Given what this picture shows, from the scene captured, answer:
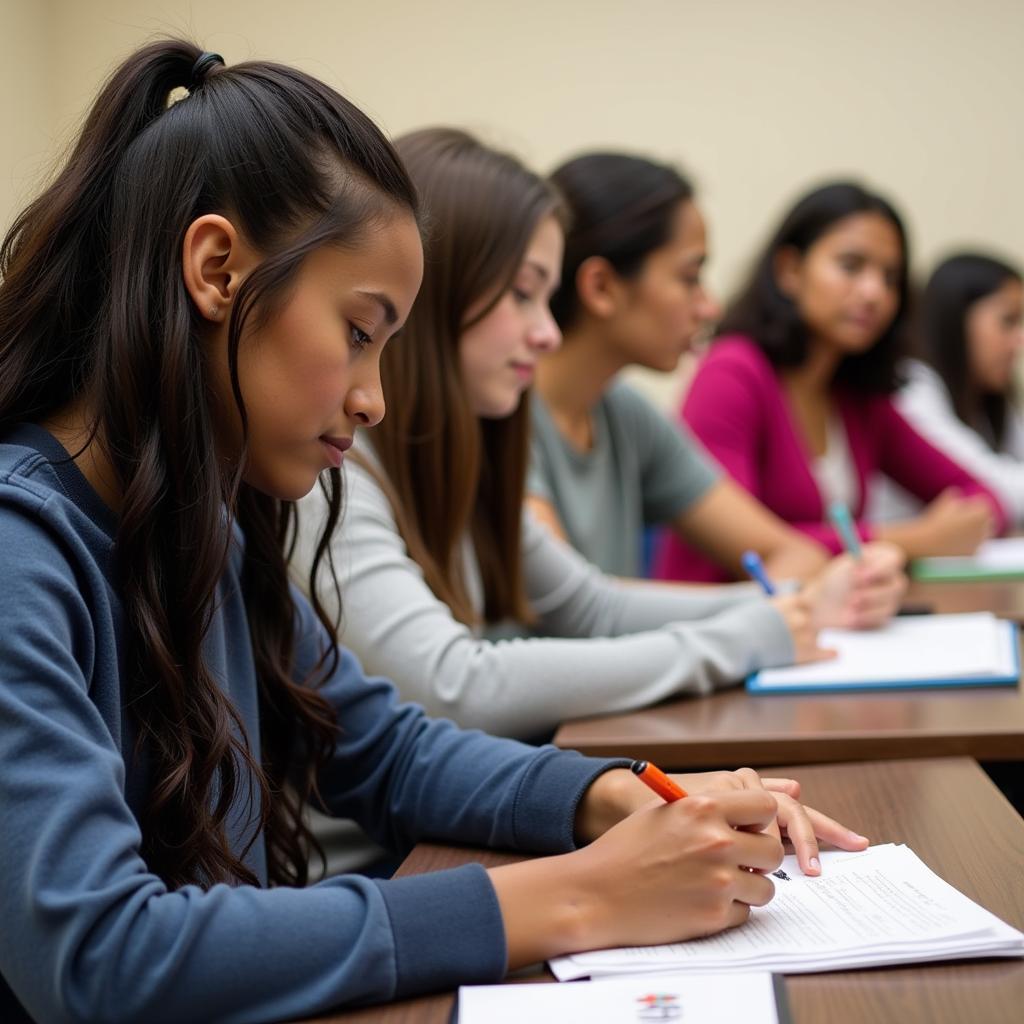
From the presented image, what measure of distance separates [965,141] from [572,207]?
2021 mm

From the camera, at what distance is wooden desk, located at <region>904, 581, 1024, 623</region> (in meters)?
1.82

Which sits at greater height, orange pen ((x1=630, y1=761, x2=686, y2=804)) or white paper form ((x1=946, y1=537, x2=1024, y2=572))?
orange pen ((x1=630, y1=761, x2=686, y2=804))

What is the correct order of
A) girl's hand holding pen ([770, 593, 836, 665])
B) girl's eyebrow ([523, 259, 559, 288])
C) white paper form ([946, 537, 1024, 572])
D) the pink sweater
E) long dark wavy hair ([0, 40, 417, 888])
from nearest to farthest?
long dark wavy hair ([0, 40, 417, 888]), girl's hand holding pen ([770, 593, 836, 665]), girl's eyebrow ([523, 259, 559, 288]), white paper form ([946, 537, 1024, 572]), the pink sweater

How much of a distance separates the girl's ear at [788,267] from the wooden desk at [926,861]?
1.80 metres

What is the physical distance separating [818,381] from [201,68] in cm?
210

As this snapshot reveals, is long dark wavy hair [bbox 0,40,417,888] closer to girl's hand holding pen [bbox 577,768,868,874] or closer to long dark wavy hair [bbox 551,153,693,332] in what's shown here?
girl's hand holding pen [bbox 577,768,868,874]

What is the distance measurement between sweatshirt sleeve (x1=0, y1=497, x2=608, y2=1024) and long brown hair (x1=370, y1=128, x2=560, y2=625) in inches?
28.0

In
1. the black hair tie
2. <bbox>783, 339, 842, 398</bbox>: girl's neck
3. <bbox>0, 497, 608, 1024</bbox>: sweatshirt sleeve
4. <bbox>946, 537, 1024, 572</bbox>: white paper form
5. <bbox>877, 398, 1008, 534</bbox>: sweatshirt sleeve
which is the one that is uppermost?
the black hair tie

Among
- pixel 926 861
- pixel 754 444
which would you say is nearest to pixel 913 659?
pixel 926 861

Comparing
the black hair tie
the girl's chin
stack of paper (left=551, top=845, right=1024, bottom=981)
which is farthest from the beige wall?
stack of paper (left=551, top=845, right=1024, bottom=981)

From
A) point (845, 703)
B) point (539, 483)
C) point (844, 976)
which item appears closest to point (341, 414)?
point (844, 976)

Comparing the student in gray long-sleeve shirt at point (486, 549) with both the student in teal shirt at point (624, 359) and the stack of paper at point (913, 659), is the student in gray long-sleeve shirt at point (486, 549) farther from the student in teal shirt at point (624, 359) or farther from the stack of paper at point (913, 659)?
the student in teal shirt at point (624, 359)

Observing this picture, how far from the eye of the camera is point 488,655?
1.28 metres

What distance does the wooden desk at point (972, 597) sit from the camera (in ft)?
5.97
